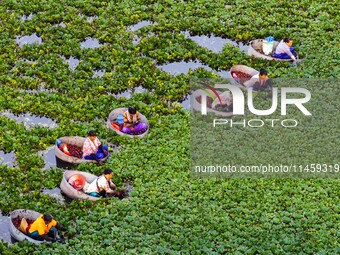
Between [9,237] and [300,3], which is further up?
[300,3]

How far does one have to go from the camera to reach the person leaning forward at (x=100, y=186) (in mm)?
17609

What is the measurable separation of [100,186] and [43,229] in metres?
1.74

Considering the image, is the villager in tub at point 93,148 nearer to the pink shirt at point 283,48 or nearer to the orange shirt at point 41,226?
the orange shirt at point 41,226

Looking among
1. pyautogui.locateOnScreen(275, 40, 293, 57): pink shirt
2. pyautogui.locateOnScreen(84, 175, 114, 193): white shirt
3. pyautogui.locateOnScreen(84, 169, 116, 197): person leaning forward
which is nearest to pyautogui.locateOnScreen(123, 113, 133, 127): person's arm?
pyautogui.locateOnScreen(84, 169, 116, 197): person leaning forward

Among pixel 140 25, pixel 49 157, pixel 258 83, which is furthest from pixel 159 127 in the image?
pixel 140 25

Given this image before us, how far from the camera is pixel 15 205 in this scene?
1755 cm

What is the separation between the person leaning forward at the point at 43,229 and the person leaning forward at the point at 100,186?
1.37m

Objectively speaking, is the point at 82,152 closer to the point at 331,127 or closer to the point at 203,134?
the point at 203,134

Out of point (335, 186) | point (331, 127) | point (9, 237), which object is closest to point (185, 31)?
point (331, 127)

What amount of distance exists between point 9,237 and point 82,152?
2.76 meters

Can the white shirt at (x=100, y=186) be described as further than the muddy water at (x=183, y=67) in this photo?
No

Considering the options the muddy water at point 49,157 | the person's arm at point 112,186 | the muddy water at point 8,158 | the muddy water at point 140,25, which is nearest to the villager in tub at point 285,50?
the muddy water at point 140,25

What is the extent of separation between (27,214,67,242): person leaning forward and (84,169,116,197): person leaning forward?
1373mm

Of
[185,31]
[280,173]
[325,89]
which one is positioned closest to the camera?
[280,173]
